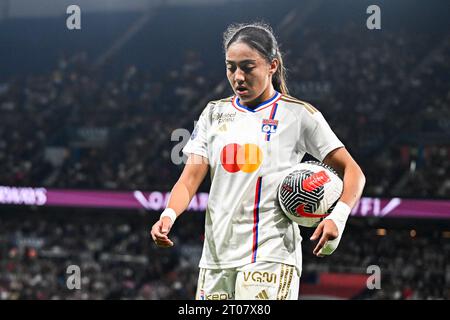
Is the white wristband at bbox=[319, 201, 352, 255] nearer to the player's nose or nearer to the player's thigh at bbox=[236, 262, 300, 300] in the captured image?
the player's thigh at bbox=[236, 262, 300, 300]

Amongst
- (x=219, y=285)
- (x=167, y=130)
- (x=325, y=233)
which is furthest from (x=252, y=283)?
(x=167, y=130)

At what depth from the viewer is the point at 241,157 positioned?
3.45m

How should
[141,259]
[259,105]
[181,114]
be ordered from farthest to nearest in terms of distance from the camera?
[181,114] < [141,259] < [259,105]

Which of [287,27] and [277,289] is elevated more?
[287,27]

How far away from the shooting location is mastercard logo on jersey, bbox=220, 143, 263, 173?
342 cm

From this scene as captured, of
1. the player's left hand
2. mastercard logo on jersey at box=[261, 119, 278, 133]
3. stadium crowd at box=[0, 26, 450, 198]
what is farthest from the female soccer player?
stadium crowd at box=[0, 26, 450, 198]

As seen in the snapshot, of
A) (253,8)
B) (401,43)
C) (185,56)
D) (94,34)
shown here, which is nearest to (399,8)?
(401,43)

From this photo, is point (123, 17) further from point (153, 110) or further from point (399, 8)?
point (399, 8)

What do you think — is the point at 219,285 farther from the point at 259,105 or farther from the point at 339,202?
the point at 259,105

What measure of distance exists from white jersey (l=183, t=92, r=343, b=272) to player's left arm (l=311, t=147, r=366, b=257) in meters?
0.07

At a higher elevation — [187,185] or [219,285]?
[187,185]

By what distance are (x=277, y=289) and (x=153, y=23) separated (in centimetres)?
2216

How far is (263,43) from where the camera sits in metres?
A: 3.48

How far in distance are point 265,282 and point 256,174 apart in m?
0.49
